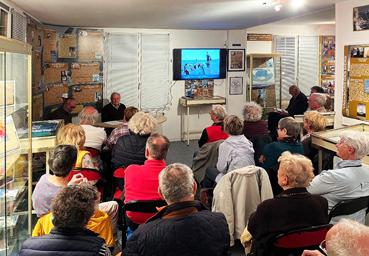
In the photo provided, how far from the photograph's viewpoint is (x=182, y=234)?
80.1 inches

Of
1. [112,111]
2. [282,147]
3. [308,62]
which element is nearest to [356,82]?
[282,147]

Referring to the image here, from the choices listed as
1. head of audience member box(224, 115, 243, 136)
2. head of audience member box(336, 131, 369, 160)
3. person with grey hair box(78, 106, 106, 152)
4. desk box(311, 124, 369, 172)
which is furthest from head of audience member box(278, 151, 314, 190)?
person with grey hair box(78, 106, 106, 152)

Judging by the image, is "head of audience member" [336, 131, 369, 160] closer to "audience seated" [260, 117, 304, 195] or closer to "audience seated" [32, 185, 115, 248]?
"audience seated" [260, 117, 304, 195]

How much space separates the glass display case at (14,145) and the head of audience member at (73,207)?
2.79ft

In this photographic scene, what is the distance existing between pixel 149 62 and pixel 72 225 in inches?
269

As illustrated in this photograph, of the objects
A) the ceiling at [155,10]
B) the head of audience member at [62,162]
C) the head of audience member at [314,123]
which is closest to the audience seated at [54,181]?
the head of audience member at [62,162]

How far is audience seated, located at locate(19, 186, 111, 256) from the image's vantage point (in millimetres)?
1876

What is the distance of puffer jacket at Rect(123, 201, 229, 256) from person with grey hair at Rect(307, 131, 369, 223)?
1113 mm

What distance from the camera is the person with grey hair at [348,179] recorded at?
9.44 feet

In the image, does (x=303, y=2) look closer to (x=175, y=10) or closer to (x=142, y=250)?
(x=175, y=10)

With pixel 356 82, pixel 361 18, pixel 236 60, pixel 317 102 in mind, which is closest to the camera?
pixel 361 18

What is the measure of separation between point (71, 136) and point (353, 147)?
235cm

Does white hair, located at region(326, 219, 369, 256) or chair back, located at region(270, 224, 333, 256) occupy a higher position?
white hair, located at region(326, 219, 369, 256)

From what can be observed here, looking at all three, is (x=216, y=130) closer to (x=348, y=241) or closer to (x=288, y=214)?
(x=288, y=214)
